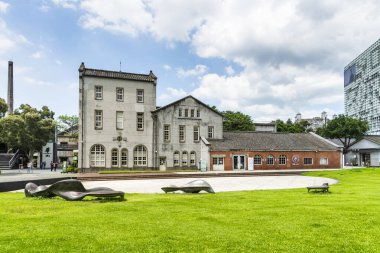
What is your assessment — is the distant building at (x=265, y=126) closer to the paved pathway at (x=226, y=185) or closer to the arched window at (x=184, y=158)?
the arched window at (x=184, y=158)

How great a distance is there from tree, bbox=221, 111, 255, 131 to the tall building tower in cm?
4083

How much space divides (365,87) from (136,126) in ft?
251

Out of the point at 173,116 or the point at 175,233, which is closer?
the point at 175,233

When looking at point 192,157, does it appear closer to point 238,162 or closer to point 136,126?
point 238,162

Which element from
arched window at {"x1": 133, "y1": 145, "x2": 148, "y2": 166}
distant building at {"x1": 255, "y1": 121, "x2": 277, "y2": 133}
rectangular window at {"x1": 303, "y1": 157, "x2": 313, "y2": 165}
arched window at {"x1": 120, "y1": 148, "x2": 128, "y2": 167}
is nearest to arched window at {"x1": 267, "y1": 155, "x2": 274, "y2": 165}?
rectangular window at {"x1": 303, "y1": 157, "x2": 313, "y2": 165}

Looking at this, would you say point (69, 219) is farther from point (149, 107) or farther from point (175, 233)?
point (149, 107)

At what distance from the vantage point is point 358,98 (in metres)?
98.2

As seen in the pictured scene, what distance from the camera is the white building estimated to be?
132 feet

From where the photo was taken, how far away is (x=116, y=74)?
42156mm

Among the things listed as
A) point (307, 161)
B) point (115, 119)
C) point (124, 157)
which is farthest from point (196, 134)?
point (307, 161)

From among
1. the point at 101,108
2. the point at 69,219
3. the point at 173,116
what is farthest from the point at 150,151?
the point at 69,219

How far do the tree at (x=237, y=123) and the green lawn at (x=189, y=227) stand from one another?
2206 inches

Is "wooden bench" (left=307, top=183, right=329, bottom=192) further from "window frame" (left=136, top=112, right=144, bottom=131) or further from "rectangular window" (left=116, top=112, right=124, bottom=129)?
"rectangular window" (left=116, top=112, right=124, bottom=129)

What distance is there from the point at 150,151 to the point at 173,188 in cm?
2821
